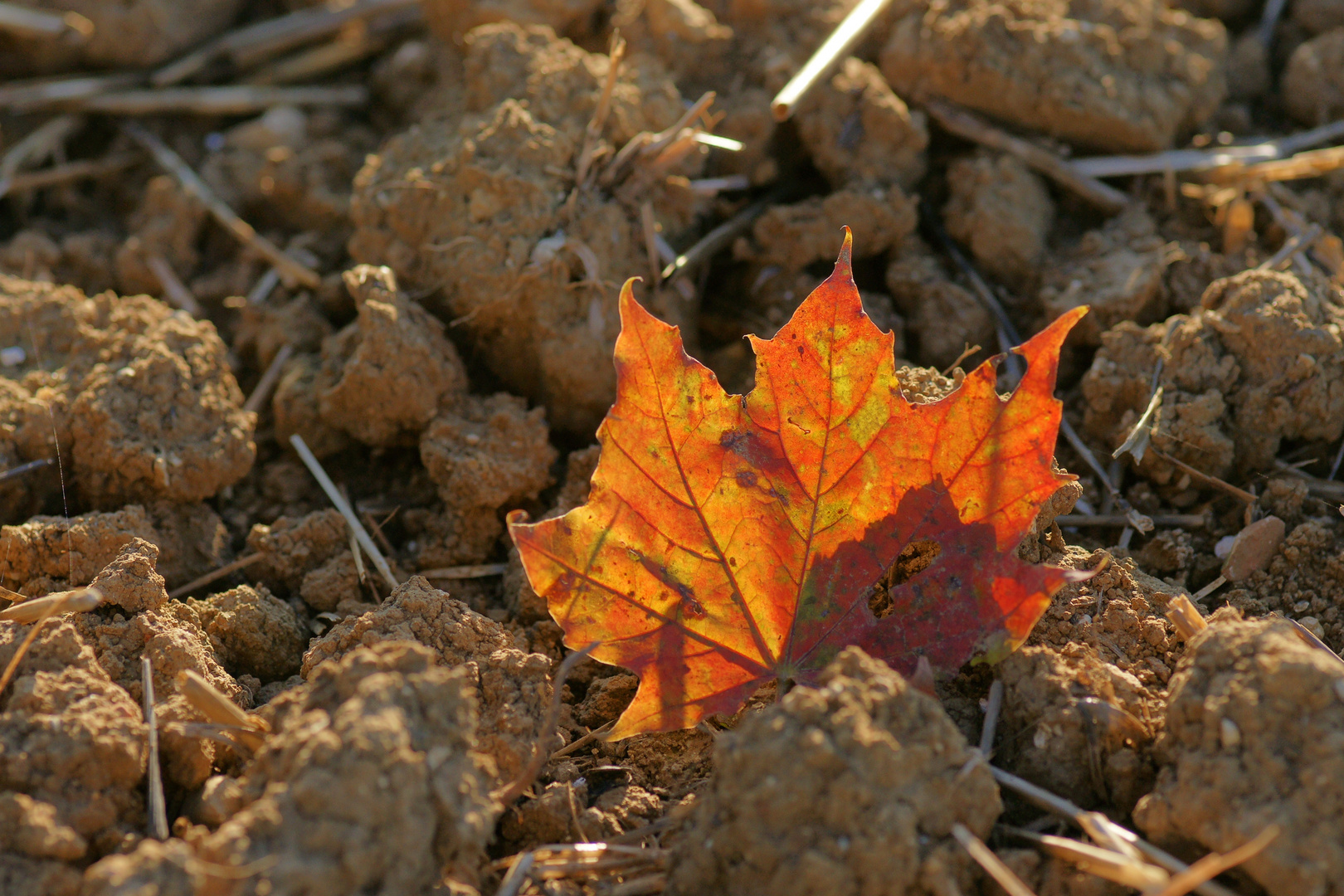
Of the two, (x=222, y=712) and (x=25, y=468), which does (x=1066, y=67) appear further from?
(x=25, y=468)

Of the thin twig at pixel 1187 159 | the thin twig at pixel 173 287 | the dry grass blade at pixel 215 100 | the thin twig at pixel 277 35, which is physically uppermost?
the thin twig at pixel 277 35

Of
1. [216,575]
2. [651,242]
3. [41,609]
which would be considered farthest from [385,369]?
[41,609]

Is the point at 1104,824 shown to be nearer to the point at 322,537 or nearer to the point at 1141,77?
A: the point at 322,537

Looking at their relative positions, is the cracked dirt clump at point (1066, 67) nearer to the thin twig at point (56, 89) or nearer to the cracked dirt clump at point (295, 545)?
the cracked dirt clump at point (295, 545)

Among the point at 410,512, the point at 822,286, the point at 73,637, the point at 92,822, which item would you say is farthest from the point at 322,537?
the point at 822,286

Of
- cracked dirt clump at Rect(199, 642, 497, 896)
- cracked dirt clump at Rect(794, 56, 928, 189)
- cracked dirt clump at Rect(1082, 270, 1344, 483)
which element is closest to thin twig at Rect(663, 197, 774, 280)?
cracked dirt clump at Rect(794, 56, 928, 189)

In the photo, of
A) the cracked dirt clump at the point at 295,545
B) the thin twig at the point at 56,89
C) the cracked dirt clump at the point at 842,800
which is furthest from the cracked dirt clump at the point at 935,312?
the thin twig at the point at 56,89

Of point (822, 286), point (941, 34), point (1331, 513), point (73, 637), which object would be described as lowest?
point (1331, 513)

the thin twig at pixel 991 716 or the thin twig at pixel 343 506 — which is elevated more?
the thin twig at pixel 343 506
